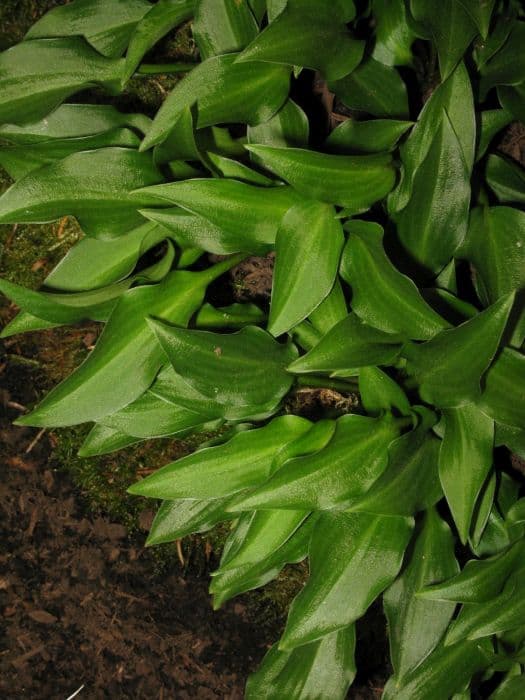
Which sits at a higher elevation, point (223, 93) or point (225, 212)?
point (223, 93)

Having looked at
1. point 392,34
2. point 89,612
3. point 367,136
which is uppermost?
point 392,34

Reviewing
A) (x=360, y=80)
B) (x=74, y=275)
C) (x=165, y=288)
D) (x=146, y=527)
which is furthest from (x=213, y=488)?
(x=360, y=80)

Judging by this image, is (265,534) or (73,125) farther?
(73,125)

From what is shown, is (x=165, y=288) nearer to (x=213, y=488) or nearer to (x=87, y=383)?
(x=87, y=383)

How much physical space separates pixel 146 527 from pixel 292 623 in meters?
0.65

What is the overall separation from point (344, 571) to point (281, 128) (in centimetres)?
72

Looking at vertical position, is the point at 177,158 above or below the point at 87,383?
above

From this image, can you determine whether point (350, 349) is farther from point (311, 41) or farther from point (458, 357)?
point (311, 41)

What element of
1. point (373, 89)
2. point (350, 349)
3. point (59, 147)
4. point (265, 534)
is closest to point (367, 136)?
point (373, 89)

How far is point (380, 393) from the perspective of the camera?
1.16 m

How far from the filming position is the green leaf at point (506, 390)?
1076 mm

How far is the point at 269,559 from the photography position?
3.90ft

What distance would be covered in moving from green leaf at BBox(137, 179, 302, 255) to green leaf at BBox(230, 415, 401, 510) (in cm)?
31

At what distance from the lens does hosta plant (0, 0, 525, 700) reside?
1056 millimetres
